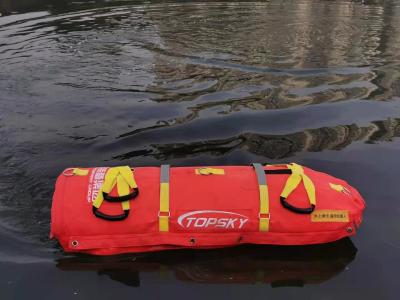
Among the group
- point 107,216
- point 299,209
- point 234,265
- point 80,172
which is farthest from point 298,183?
point 80,172

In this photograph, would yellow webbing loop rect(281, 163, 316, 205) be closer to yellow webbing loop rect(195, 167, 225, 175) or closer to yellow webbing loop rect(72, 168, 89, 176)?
yellow webbing loop rect(195, 167, 225, 175)

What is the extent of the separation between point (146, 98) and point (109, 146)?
6.93 feet

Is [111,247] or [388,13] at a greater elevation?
[111,247]

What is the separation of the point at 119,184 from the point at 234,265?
1328mm

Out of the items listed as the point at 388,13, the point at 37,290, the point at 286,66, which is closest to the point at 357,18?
the point at 388,13

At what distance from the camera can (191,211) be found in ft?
13.8

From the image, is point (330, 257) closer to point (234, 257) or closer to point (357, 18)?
point (234, 257)

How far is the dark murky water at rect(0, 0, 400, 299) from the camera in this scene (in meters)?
4.25

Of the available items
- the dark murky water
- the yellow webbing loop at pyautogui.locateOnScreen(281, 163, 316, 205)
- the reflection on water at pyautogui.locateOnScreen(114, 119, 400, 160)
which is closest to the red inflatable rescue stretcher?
the yellow webbing loop at pyautogui.locateOnScreen(281, 163, 316, 205)

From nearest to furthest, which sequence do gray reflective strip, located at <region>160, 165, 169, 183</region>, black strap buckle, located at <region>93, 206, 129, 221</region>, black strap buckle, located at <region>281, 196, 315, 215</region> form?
black strap buckle, located at <region>93, 206, 129, 221</region> → black strap buckle, located at <region>281, 196, 315, 215</region> → gray reflective strip, located at <region>160, 165, 169, 183</region>

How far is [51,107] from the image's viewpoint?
814 cm

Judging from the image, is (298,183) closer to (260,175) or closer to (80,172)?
(260,175)

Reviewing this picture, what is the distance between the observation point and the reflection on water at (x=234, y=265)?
4246 mm

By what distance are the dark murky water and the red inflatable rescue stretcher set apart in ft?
0.84
